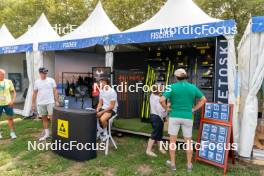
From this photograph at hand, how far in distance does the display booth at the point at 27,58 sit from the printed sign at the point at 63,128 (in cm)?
392

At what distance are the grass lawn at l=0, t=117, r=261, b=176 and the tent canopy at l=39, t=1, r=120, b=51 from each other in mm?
2816

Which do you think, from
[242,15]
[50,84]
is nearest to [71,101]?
[50,84]

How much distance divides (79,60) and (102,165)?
18.8 feet

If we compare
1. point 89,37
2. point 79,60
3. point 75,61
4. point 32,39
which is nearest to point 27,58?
point 32,39

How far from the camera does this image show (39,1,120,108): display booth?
802 centimetres

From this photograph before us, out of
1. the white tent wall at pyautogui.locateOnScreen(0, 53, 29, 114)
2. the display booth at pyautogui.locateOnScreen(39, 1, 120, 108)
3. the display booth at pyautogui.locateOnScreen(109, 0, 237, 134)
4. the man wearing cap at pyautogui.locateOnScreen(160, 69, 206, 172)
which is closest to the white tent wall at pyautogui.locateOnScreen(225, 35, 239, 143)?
the display booth at pyautogui.locateOnScreen(109, 0, 237, 134)

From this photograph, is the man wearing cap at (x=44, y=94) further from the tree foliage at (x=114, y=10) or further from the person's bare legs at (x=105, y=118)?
the tree foliage at (x=114, y=10)

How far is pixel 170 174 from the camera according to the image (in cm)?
417

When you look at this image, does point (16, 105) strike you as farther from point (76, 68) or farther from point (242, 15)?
point (242, 15)

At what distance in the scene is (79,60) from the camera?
9.61 meters

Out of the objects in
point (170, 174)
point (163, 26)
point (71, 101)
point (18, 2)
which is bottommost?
point (170, 174)

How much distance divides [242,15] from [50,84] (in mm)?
11600

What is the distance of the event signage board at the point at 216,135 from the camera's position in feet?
14.0

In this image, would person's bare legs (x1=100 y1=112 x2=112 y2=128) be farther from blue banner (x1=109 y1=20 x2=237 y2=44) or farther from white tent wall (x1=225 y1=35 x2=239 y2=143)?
white tent wall (x1=225 y1=35 x2=239 y2=143)
